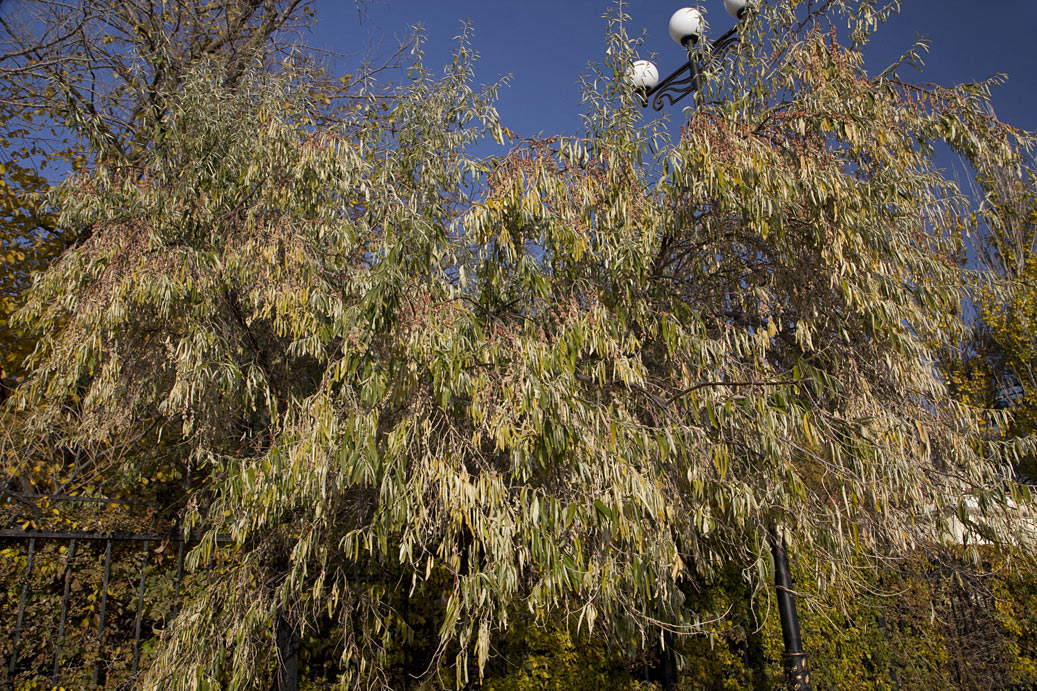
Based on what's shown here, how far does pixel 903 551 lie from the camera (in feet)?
14.4

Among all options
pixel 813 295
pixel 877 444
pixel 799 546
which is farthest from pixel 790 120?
pixel 799 546

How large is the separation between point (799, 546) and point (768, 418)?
47.0 inches

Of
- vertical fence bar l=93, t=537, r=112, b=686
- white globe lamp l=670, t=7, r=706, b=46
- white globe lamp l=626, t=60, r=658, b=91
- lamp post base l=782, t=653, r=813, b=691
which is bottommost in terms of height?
lamp post base l=782, t=653, r=813, b=691

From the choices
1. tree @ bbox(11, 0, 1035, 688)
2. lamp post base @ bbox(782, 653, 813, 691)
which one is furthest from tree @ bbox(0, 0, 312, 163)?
lamp post base @ bbox(782, 653, 813, 691)

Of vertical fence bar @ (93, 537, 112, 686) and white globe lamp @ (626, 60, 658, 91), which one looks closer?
vertical fence bar @ (93, 537, 112, 686)

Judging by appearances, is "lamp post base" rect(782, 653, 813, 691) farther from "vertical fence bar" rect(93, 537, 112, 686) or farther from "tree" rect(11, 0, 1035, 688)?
"vertical fence bar" rect(93, 537, 112, 686)

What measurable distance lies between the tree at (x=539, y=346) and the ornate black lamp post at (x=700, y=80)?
0.19 meters

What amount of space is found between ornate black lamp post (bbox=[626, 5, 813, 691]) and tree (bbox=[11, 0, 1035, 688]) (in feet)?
0.62

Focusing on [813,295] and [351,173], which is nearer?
[813,295]

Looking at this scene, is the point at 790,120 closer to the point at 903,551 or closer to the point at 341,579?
the point at 903,551

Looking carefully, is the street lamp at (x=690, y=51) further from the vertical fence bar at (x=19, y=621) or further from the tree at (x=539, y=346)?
the vertical fence bar at (x=19, y=621)

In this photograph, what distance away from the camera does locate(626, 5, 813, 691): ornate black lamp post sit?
15.5ft

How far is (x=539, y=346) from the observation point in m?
3.65

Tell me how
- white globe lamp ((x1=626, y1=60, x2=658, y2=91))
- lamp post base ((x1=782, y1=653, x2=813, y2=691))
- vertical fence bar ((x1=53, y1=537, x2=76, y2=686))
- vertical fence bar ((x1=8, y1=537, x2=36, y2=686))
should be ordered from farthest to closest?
white globe lamp ((x1=626, y1=60, x2=658, y2=91)) < lamp post base ((x1=782, y1=653, x2=813, y2=691)) < vertical fence bar ((x1=53, y1=537, x2=76, y2=686)) < vertical fence bar ((x1=8, y1=537, x2=36, y2=686))
